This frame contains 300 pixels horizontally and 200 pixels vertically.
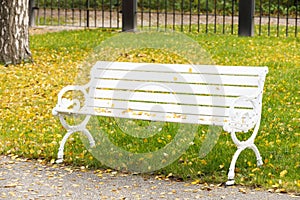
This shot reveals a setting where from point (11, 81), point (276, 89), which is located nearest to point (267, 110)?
point (276, 89)

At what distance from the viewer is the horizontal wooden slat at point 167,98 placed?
6492 mm

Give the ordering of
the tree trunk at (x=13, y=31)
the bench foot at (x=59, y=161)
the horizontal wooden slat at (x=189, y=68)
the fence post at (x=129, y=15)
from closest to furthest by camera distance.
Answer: the horizontal wooden slat at (x=189, y=68) → the bench foot at (x=59, y=161) → the tree trunk at (x=13, y=31) → the fence post at (x=129, y=15)

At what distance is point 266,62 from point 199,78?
499 centimetres

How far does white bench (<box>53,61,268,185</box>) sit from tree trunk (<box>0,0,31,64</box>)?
5118 mm

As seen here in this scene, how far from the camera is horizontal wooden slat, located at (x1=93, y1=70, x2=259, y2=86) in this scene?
6404mm

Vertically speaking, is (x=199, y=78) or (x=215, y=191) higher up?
(x=199, y=78)

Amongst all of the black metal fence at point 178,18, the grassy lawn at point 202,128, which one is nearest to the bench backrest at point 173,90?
the grassy lawn at point 202,128

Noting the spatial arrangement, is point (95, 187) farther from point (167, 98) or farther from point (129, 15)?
point (129, 15)

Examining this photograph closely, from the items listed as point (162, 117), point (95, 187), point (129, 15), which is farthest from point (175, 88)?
point (129, 15)

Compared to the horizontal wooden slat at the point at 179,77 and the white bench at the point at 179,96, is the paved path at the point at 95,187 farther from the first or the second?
the horizontal wooden slat at the point at 179,77

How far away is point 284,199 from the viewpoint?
5484 millimetres

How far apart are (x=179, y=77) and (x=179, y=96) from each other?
19 centimetres

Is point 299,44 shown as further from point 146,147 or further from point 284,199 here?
point 284,199

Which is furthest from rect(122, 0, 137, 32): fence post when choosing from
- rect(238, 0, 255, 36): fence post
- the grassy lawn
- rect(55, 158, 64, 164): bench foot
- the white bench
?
rect(55, 158, 64, 164): bench foot
